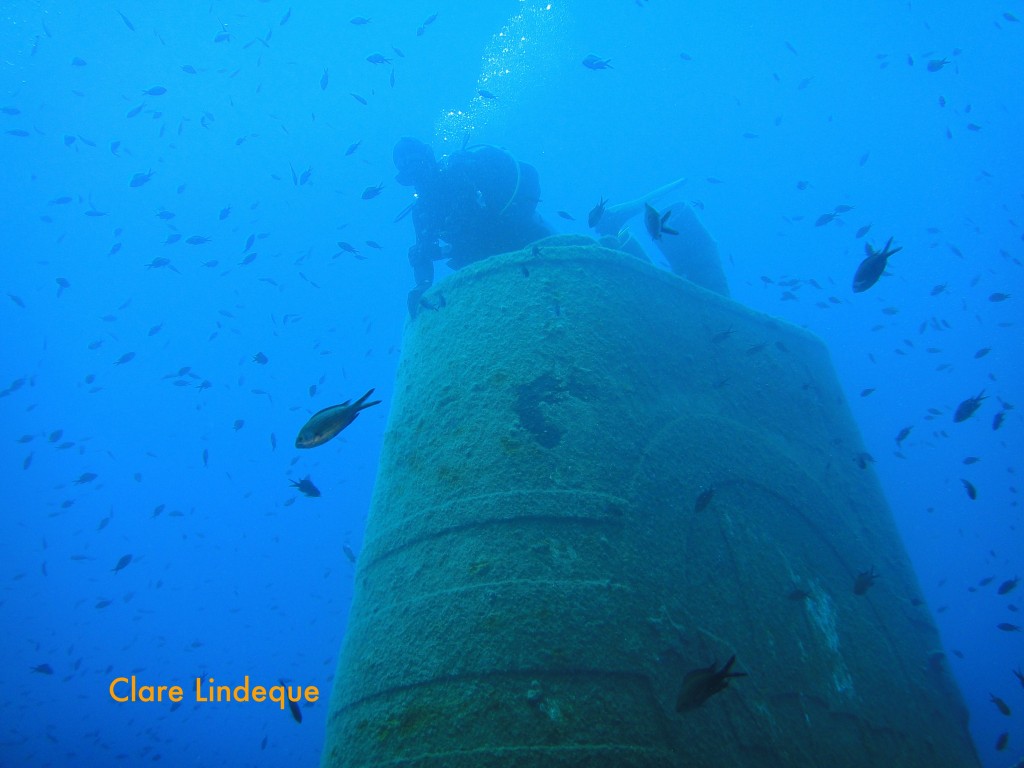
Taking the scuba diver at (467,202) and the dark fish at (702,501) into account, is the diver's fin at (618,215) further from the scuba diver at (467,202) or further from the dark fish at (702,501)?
the dark fish at (702,501)

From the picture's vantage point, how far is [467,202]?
7008 millimetres

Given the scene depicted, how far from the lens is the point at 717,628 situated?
10.2 ft

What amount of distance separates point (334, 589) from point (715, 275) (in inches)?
2058

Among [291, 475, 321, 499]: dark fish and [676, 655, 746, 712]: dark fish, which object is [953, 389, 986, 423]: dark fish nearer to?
[676, 655, 746, 712]: dark fish

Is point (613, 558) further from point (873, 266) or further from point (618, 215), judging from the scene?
point (618, 215)

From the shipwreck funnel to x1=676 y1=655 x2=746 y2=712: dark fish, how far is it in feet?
0.39

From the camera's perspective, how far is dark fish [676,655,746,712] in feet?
7.69

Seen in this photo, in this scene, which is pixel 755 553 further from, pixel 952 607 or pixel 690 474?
pixel 952 607

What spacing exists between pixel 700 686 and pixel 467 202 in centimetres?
617

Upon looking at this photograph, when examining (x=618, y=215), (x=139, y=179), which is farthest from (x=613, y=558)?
(x=139, y=179)

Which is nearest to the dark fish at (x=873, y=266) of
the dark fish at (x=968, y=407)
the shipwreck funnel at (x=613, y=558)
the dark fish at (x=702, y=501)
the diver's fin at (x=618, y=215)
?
the shipwreck funnel at (x=613, y=558)

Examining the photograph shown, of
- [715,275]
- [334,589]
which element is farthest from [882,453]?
[334,589]

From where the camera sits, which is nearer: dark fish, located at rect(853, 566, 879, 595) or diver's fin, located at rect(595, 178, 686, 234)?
dark fish, located at rect(853, 566, 879, 595)

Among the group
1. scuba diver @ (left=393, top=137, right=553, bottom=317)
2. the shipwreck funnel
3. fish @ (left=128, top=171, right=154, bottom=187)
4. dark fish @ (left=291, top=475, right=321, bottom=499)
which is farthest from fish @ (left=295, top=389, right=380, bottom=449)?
fish @ (left=128, top=171, right=154, bottom=187)
